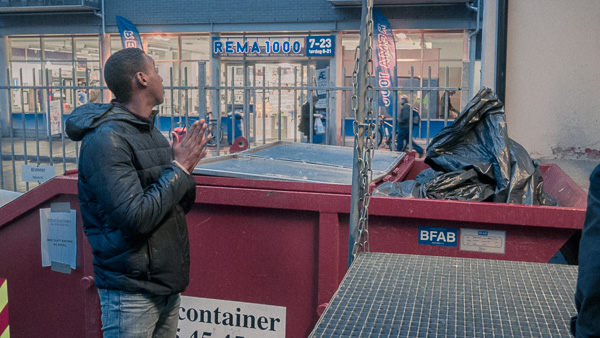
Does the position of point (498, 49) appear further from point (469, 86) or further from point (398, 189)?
point (398, 189)

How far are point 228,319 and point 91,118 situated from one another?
1460mm

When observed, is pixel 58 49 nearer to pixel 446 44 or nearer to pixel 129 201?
pixel 446 44

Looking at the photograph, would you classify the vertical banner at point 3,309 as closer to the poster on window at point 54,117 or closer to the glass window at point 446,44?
the poster on window at point 54,117

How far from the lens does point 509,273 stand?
102 inches

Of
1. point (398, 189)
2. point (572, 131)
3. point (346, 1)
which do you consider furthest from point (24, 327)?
point (346, 1)

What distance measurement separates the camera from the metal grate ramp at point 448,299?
6.34 ft

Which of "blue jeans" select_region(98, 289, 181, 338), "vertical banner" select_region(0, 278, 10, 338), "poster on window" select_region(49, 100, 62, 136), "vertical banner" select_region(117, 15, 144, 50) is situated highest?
"vertical banner" select_region(117, 15, 144, 50)

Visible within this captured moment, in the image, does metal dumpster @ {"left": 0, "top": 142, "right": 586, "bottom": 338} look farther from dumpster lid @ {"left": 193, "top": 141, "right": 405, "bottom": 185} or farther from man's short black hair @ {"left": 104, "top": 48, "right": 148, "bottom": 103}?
man's short black hair @ {"left": 104, "top": 48, "right": 148, "bottom": 103}

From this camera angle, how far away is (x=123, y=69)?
8.97 ft

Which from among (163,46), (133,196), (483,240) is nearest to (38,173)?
(133,196)

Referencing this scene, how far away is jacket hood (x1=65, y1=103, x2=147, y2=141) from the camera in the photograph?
2629 millimetres

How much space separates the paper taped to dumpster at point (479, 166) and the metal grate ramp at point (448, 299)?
2.11 ft

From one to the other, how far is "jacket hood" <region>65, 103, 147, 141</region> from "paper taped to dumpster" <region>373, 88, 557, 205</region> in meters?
1.47

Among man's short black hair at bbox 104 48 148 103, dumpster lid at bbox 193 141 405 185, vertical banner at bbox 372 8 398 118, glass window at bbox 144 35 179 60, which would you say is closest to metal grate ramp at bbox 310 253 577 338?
dumpster lid at bbox 193 141 405 185
